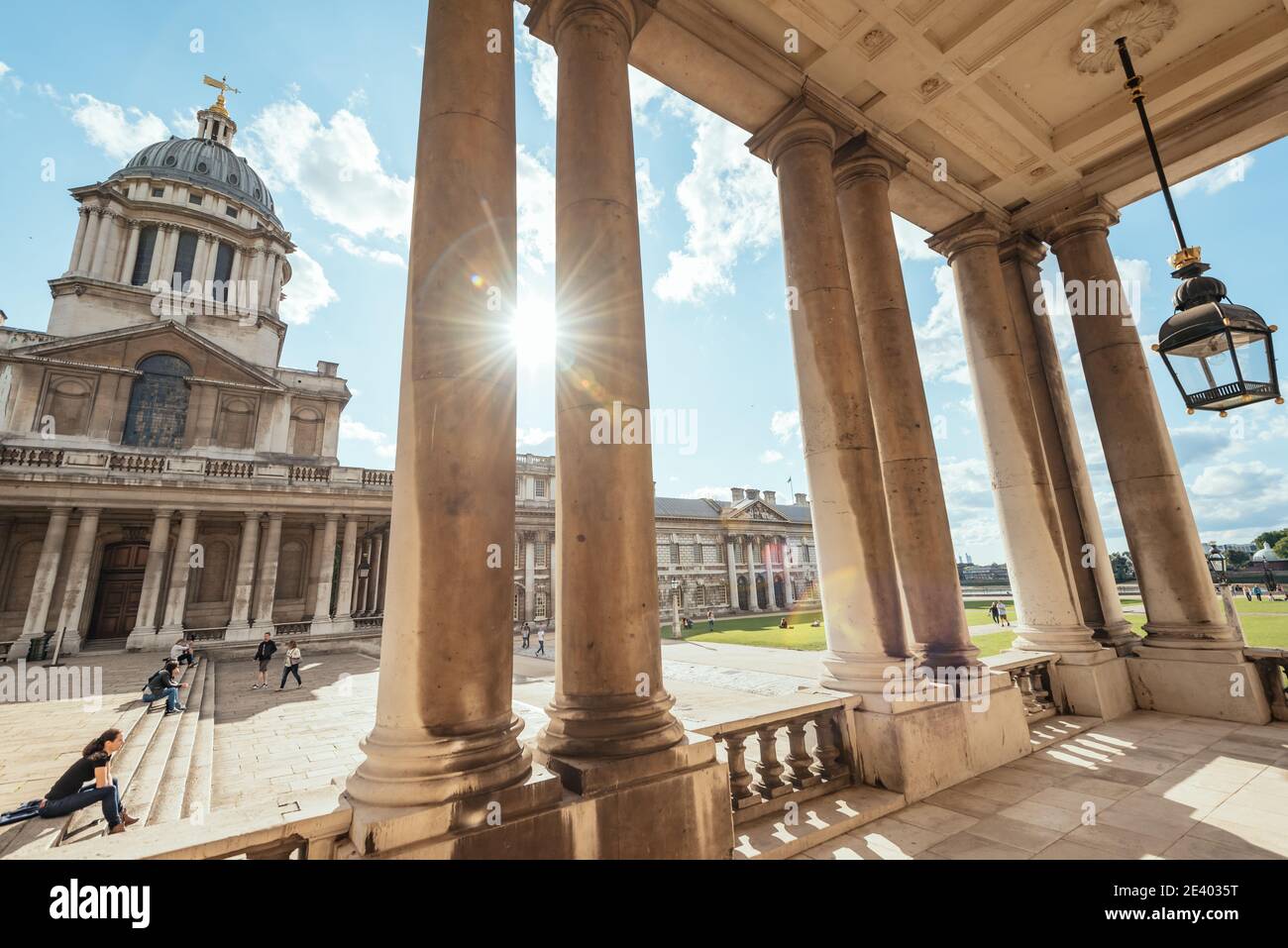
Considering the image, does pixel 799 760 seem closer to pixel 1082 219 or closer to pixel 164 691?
pixel 1082 219

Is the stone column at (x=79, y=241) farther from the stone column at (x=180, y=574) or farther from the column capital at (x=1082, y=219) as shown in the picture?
the column capital at (x=1082, y=219)

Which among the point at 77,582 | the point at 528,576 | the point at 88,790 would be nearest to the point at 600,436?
the point at 88,790

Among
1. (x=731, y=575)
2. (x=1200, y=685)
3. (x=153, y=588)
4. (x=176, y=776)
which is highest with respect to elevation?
(x=731, y=575)

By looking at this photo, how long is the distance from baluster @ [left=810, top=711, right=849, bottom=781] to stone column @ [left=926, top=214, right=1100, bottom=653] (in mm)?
5509

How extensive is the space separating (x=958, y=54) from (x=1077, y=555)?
9.32 m

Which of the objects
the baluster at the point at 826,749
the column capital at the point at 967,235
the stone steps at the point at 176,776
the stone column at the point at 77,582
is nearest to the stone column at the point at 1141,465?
the column capital at the point at 967,235

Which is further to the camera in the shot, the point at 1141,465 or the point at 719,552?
the point at 719,552

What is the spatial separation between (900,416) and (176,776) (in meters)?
15.5

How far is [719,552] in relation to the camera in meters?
88.9

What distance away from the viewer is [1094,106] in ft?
33.1

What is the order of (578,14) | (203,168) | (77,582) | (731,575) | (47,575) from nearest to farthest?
1. (578,14)
2. (47,575)
3. (77,582)
4. (203,168)
5. (731,575)

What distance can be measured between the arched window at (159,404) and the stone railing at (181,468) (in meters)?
4.11
